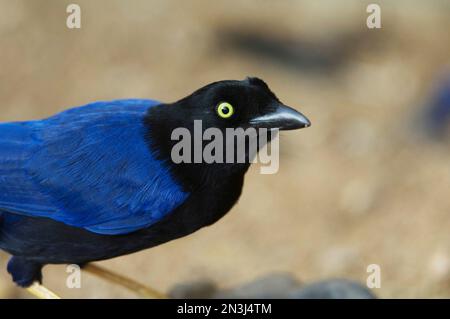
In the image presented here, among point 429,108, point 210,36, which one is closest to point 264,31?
point 210,36

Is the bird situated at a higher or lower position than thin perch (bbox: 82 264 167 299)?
higher

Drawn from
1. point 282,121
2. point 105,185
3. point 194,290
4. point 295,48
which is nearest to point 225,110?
point 282,121

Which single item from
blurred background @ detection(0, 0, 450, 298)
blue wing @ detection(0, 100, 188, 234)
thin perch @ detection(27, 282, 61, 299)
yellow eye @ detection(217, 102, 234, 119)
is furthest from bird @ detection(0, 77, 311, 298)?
blurred background @ detection(0, 0, 450, 298)

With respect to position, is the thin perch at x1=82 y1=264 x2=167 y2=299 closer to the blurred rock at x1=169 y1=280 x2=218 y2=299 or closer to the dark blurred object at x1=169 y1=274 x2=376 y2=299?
the dark blurred object at x1=169 y1=274 x2=376 y2=299

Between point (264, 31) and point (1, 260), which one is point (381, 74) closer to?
point (264, 31)

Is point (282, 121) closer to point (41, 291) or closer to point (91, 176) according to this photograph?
point (91, 176)
